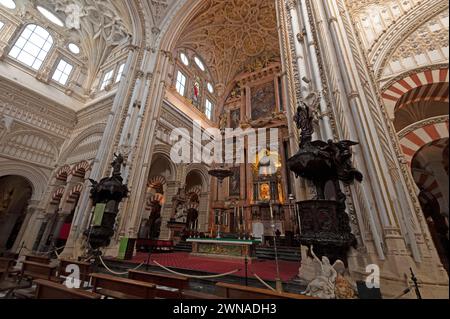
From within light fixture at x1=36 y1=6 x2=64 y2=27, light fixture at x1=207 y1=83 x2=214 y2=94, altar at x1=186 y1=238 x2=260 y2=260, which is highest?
light fixture at x1=36 y1=6 x2=64 y2=27

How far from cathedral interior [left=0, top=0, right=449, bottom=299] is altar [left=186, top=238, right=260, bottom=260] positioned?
76 mm

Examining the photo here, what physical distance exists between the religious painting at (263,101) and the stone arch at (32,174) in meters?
13.2

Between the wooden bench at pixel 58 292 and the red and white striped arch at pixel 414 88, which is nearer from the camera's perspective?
the wooden bench at pixel 58 292

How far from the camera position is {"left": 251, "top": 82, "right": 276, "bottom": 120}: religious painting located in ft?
47.6

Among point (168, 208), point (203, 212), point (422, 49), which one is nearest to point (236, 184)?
point (203, 212)

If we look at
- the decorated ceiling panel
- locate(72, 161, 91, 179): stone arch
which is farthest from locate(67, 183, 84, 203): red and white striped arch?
the decorated ceiling panel

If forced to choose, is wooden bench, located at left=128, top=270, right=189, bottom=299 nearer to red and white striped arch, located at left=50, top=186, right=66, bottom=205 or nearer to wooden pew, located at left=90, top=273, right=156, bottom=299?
wooden pew, located at left=90, top=273, right=156, bottom=299

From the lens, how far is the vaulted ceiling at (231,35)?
12336 mm

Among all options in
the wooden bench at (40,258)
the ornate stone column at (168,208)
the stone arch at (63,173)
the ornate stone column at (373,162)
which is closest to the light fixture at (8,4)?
the stone arch at (63,173)

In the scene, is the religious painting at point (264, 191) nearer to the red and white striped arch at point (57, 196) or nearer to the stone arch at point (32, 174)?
the red and white striped arch at point (57, 196)

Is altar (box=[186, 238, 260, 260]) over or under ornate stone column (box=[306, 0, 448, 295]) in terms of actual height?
under

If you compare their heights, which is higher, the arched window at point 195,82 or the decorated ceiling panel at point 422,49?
the arched window at point 195,82

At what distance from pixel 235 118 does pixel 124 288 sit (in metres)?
14.1
